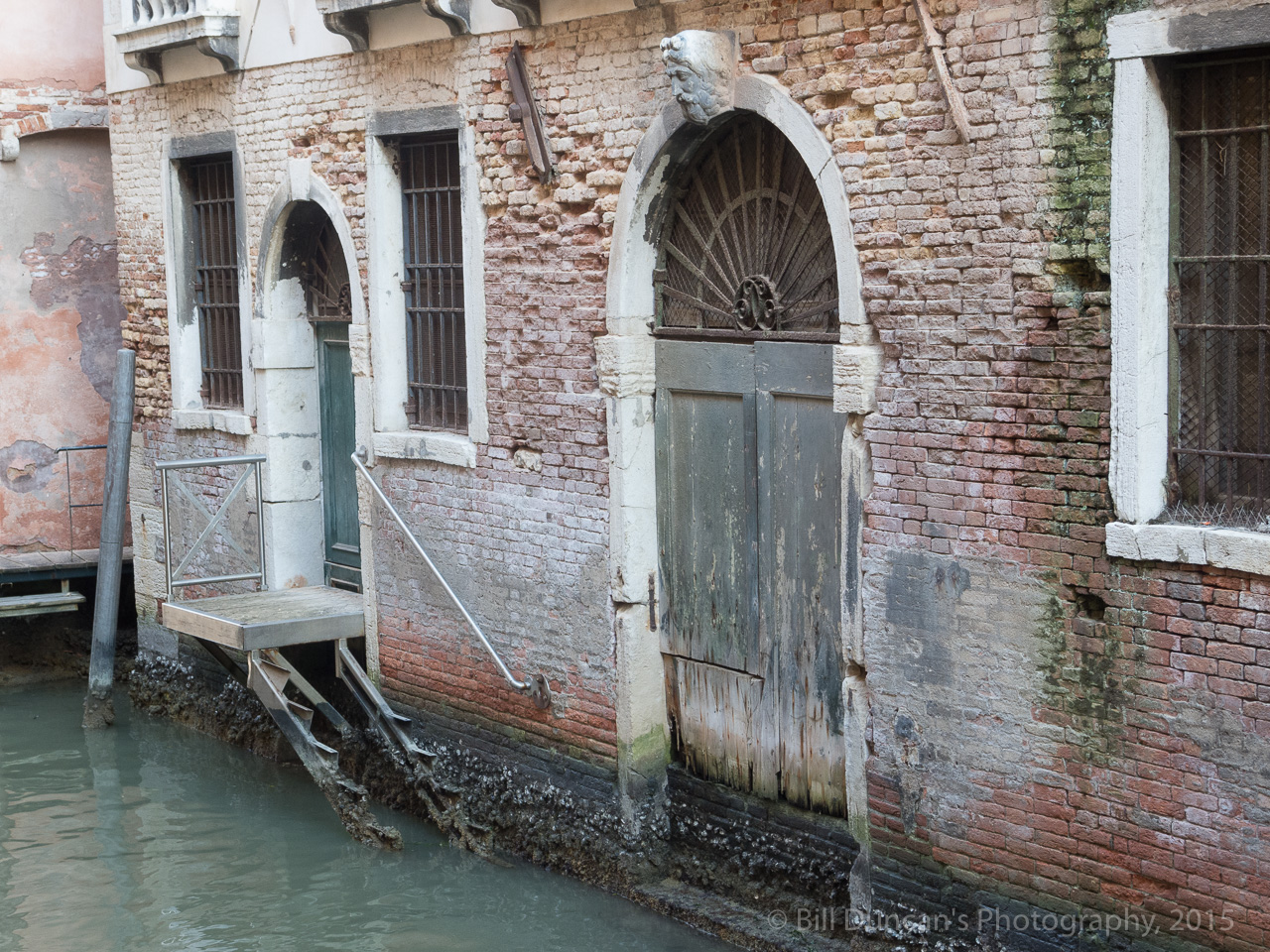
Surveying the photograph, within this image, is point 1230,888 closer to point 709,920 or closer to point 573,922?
point 709,920

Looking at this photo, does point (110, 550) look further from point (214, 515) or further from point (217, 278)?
point (217, 278)

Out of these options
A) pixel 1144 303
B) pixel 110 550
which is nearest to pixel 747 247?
pixel 1144 303

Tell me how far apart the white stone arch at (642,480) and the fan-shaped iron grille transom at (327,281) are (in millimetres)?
3047

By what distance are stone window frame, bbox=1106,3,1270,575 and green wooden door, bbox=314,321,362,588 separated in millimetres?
5644

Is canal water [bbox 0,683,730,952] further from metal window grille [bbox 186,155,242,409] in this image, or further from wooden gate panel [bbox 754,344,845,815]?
metal window grille [bbox 186,155,242,409]

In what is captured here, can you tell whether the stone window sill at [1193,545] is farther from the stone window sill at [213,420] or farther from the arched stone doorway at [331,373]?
the stone window sill at [213,420]

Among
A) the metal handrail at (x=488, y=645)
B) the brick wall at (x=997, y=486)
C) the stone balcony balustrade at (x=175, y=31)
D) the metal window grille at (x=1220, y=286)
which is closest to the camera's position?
the metal window grille at (x=1220, y=286)

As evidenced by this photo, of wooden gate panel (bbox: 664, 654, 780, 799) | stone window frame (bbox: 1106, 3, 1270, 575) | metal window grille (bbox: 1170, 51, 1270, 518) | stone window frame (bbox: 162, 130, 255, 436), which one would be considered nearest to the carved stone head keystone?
stone window frame (bbox: 1106, 3, 1270, 575)

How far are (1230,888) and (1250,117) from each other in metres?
2.55

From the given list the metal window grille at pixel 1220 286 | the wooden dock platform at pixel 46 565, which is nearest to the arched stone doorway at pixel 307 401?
the wooden dock platform at pixel 46 565

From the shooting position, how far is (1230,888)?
5094mm

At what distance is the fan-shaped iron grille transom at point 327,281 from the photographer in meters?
9.76

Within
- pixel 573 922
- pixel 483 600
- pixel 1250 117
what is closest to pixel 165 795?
pixel 483 600

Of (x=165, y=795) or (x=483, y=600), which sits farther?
(x=165, y=795)
